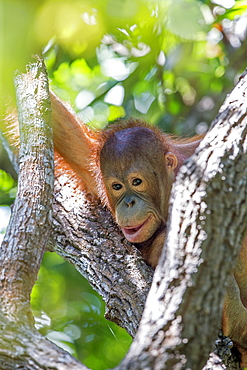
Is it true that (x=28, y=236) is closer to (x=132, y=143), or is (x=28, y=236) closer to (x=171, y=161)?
(x=132, y=143)

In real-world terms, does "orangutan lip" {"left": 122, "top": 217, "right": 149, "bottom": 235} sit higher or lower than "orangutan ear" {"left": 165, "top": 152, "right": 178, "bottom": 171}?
lower

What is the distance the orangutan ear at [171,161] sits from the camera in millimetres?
4277

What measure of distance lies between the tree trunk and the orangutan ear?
1.53 meters

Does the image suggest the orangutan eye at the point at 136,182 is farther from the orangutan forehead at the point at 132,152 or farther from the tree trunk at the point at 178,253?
the tree trunk at the point at 178,253

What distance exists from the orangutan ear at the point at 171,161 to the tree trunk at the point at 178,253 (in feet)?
5.02

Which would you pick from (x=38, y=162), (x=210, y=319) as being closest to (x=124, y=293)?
(x=38, y=162)

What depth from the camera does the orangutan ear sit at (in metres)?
4.28

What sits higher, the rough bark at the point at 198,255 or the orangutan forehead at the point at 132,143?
the orangutan forehead at the point at 132,143

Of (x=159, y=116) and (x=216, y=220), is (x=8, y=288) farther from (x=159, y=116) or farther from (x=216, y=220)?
(x=159, y=116)

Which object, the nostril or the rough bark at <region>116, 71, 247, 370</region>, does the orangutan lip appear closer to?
the nostril

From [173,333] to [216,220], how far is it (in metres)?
0.44

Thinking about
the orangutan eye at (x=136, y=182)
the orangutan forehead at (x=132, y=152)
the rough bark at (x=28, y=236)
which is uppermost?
the orangutan forehead at (x=132, y=152)

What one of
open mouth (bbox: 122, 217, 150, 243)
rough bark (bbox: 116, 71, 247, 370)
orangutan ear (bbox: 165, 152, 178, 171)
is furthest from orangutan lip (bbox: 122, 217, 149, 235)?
rough bark (bbox: 116, 71, 247, 370)

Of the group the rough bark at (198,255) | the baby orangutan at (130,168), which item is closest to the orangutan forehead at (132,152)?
the baby orangutan at (130,168)
